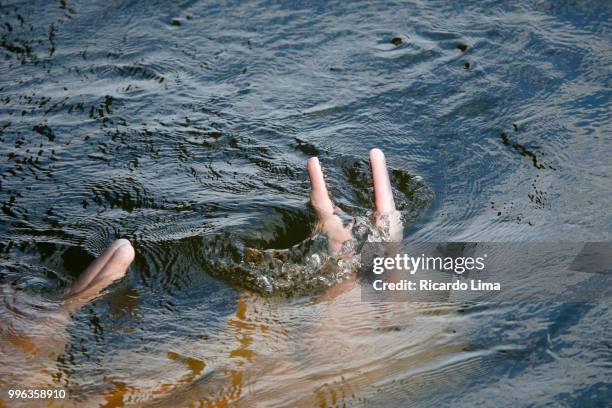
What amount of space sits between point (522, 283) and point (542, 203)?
0.74m

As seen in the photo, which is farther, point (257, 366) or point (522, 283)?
point (522, 283)

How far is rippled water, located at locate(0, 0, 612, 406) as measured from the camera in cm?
364

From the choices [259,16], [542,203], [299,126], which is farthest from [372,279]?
[259,16]

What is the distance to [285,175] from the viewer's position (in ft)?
16.4

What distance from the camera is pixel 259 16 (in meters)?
6.77

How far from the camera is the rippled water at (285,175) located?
3.64 meters

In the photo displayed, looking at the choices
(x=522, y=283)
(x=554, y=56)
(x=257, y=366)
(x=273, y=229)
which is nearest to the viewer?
(x=257, y=366)

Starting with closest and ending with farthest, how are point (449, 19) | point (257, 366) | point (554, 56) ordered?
point (257, 366) → point (554, 56) → point (449, 19)

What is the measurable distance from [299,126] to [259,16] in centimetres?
173

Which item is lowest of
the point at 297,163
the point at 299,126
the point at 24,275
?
the point at 24,275

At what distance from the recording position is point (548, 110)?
547 cm

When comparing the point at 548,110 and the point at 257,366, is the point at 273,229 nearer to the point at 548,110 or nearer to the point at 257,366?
the point at 257,366

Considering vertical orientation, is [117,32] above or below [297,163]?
above

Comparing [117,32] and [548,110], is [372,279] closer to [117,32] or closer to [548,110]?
[548,110]
